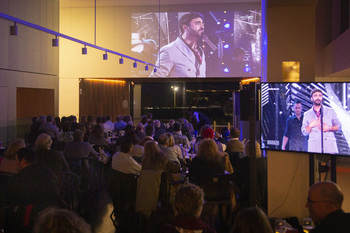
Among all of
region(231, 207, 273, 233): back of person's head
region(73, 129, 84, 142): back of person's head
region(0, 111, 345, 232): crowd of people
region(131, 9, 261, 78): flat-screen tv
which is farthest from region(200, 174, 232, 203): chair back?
region(131, 9, 261, 78): flat-screen tv

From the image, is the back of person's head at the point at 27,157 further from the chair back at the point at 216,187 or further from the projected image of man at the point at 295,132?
the projected image of man at the point at 295,132

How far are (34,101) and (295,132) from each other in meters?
12.8

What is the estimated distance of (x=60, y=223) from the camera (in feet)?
6.53

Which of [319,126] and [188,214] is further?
[319,126]

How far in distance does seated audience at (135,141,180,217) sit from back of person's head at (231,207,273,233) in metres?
2.79

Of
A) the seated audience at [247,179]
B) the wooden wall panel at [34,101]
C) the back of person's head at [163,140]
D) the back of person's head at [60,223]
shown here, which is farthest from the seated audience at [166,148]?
the wooden wall panel at [34,101]

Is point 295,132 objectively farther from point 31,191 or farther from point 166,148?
point 31,191

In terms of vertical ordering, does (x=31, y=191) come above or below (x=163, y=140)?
below

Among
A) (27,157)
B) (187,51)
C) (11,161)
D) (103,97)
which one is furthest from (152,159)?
(103,97)

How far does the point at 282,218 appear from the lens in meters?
5.34

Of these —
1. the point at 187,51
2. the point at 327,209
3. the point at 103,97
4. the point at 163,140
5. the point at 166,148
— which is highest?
the point at 187,51

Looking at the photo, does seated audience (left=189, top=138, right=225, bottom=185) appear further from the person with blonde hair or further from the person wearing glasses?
the person wearing glasses

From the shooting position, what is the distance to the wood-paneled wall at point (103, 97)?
17.3m

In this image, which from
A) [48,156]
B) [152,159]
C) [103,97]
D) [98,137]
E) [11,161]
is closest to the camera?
[11,161]
